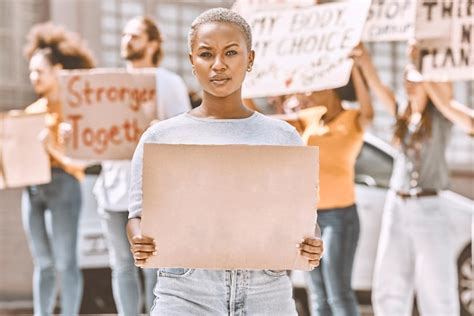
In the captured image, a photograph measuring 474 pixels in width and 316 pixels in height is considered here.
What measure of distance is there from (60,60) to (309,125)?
185cm

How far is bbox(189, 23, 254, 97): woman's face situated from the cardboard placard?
259 cm

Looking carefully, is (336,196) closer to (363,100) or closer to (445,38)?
(363,100)

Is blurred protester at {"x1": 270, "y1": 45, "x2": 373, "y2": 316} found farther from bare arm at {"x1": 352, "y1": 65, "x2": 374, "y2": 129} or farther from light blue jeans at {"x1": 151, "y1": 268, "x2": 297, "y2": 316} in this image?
light blue jeans at {"x1": 151, "y1": 268, "x2": 297, "y2": 316}

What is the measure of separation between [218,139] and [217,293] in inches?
18.0

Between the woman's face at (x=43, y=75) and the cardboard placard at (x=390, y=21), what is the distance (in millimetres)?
1855

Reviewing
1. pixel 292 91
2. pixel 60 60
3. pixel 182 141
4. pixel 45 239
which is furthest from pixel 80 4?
pixel 182 141

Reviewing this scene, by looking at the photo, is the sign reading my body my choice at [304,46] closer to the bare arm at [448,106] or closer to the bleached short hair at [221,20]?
the bare arm at [448,106]

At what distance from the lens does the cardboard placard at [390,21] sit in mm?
5805

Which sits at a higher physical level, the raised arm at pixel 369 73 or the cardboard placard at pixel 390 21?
the cardboard placard at pixel 390 21

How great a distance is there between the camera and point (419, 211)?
5453mm

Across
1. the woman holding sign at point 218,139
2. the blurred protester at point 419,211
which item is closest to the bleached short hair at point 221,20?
the woman holding sign at point 218,139

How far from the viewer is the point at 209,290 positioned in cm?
327

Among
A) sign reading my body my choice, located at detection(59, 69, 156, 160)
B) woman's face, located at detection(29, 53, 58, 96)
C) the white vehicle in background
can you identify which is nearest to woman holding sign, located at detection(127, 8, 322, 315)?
sign reading my body my choice, located at detection(59, 69, 156, 160)

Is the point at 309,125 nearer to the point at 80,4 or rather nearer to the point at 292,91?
the point at 292,91
